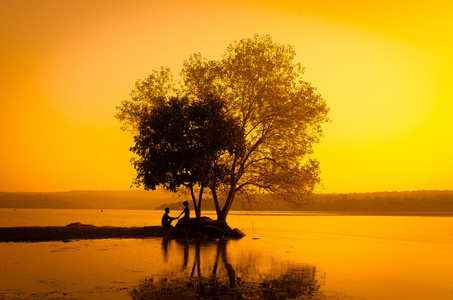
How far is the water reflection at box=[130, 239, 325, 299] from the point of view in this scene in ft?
51.5

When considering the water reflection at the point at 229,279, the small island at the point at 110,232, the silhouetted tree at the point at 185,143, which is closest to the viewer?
the water reflection at the point at 229,279

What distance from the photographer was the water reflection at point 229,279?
1571cm

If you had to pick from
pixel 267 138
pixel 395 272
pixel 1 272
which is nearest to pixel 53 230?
pixel 1 272

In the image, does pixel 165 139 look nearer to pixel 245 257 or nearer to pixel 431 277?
pixel 245 257

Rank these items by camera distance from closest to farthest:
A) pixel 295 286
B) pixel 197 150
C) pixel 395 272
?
pixel 295 286, pixel 395 272, pixel 197 150

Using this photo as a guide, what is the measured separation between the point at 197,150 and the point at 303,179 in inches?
486

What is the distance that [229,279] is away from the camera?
18922mm

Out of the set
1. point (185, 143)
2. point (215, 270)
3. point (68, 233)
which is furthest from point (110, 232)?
point (215, 270)

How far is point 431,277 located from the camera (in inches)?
852

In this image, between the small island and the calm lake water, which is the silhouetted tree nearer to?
the small island

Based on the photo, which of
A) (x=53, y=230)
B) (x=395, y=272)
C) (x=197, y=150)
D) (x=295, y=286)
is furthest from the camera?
(x=197, y=150)

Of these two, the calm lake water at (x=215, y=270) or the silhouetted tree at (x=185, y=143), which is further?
the silhouetted tree at (x=185, y=143)

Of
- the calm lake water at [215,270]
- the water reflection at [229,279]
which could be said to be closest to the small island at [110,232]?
the calm lake water at [215,270]

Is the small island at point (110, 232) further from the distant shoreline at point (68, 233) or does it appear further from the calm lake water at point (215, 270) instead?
the calm lake water at point (215, 270)
